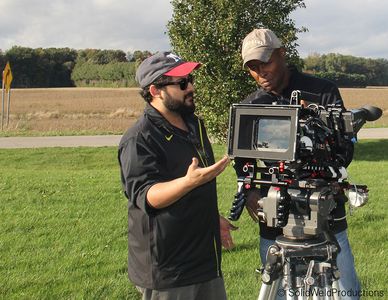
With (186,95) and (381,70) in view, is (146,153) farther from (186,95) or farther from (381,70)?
(381,70)

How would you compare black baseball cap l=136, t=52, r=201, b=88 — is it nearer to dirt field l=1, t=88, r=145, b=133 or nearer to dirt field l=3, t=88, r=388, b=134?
dirt field l=3, t=88, r=388, b=134

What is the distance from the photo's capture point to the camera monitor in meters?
2.08

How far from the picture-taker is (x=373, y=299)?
13.4 feet

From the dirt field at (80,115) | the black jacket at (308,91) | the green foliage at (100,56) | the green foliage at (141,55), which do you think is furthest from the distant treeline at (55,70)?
the black jacket at (308,91)

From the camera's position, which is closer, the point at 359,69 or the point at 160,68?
the point at 160,68

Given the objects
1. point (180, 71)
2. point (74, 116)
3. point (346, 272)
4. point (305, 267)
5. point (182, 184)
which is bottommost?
point (74, 116)

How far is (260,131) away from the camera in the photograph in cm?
218

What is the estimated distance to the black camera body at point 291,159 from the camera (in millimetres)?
2094

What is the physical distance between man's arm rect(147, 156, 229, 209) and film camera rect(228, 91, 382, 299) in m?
0.10

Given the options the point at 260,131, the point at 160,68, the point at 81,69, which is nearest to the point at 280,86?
the point at 160,68

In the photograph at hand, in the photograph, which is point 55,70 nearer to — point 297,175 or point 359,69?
point 359,69

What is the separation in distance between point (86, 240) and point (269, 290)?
135 inches

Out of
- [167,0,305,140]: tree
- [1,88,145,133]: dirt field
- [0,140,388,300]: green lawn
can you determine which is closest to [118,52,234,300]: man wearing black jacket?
[0,140,388,300]: green lawn

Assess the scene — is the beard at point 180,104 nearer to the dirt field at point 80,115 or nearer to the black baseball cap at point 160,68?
the black baseball cap at point 160,68
